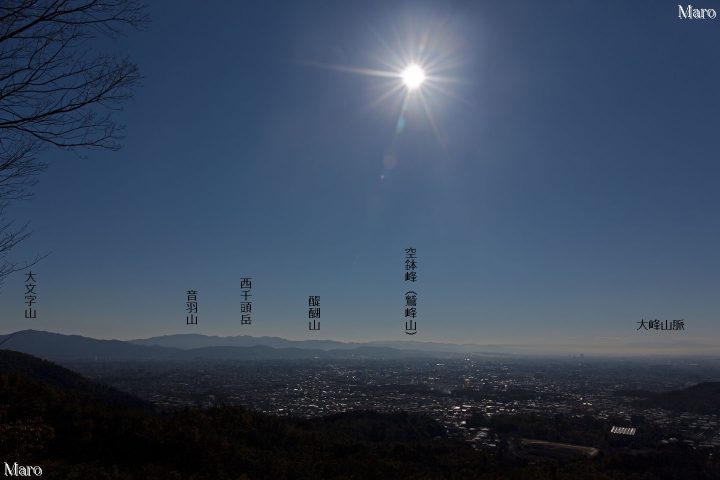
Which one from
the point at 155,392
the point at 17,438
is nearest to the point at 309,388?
the point at 155,392

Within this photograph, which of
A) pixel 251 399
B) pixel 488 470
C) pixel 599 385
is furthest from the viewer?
pixel 599 385

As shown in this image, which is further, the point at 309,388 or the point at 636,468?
the point at 309,388

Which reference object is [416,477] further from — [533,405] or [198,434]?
[533,405]

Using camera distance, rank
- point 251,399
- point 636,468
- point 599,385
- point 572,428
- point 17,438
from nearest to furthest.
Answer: point 17,438, point 636,468, point 572,428, point 251,399, point 599,385

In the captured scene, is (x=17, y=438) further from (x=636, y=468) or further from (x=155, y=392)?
(x=155, y=392)

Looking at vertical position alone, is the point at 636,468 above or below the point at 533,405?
above

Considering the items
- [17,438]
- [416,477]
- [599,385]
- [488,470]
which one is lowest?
[599,385]

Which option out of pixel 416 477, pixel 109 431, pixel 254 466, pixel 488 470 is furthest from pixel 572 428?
pixel 109 431
